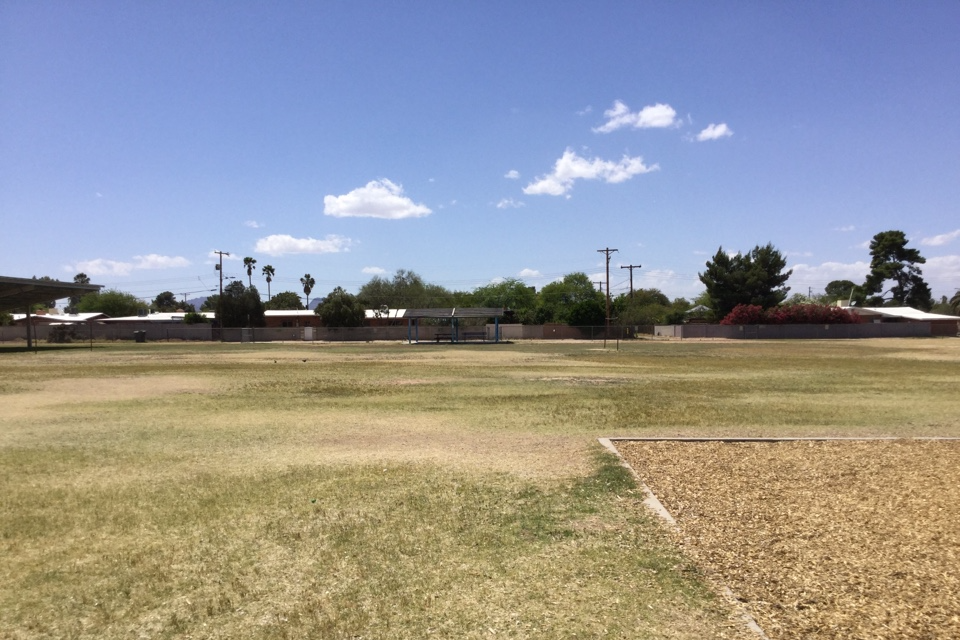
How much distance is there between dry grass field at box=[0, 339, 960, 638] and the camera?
4.70 metres

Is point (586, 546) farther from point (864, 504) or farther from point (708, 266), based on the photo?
point (708, 266)

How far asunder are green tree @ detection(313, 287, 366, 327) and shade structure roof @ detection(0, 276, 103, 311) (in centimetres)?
2981

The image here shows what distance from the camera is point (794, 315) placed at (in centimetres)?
8106

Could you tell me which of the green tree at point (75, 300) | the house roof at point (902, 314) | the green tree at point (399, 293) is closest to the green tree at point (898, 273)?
the house roof at point (902, 314)

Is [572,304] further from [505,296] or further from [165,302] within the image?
[165,302]

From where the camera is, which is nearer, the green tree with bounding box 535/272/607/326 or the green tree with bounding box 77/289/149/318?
the green tree with bounding box 535/272/607/326

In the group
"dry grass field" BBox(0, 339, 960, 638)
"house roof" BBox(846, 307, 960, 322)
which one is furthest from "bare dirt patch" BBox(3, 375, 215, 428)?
"house roof" BBox(846, 307, 960, 322)

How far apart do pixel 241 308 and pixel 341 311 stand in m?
16.2

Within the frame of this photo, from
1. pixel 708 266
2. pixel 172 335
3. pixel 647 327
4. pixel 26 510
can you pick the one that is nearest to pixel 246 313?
pixel 172 335

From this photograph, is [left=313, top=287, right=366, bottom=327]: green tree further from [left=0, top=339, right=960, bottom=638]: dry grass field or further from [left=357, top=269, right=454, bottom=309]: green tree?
[left=0, top=339, right=960, bottom=638]: dry grass field

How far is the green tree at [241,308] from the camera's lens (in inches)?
3570

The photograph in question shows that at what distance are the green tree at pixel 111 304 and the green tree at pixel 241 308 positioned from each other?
4522 cm

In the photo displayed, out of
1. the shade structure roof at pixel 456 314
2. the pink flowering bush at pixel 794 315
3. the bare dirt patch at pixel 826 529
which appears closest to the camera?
the bare dirt patch at pixel 826 529

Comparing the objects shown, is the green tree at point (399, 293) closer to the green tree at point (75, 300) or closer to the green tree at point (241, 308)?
the green tree at point (241, 308)
